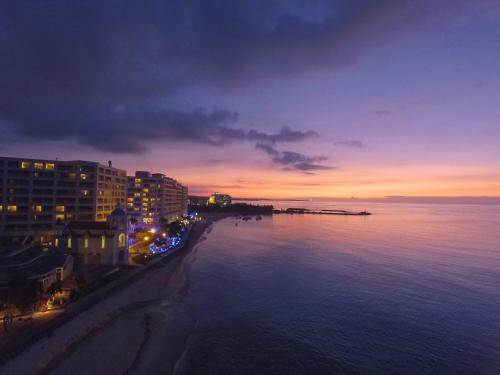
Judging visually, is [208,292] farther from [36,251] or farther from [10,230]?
[10,230]

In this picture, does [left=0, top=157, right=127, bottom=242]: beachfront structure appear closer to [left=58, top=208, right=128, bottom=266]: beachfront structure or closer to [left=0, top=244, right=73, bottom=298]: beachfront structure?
[left=58, top=208, right=128, bottom=266]: beachfront structure

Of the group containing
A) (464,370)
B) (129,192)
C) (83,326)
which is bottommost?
(464,370)

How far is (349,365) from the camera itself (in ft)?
99.0

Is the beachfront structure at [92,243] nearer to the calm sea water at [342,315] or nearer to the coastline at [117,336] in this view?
the coastline at [117,336]

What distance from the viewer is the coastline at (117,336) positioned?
27047 mm

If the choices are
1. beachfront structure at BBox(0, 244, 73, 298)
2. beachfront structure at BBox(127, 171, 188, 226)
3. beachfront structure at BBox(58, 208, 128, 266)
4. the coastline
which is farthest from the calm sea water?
beachfront structure at BBox(127, 171, 188, 226)

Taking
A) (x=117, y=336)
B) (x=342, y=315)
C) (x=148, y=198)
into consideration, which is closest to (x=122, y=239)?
(x=117, y=336)

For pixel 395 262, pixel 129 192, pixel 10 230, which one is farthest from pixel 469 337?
pixel 129 192

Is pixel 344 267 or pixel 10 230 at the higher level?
pixel 10 230

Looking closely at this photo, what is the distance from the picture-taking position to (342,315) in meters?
42.2

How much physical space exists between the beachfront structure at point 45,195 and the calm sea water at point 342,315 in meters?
40.7

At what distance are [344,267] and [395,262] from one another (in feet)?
56.5

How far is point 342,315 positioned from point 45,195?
83109mm

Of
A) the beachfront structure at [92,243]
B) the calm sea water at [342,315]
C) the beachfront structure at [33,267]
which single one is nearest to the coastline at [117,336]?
the calm sea water at [342,315]
